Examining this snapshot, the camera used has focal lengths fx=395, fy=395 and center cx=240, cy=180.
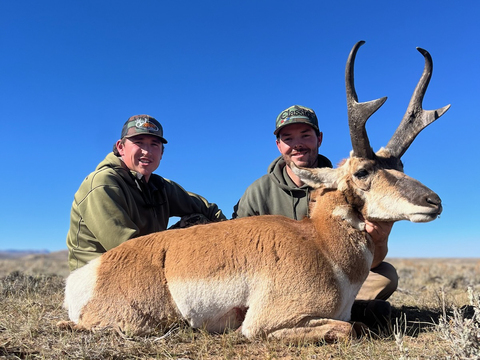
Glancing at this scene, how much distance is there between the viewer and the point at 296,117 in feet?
22.8

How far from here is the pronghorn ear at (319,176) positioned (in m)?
5.06

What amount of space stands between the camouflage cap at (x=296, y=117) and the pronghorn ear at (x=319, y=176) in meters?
2.00

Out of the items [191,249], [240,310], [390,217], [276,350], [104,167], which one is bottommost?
[276,350]

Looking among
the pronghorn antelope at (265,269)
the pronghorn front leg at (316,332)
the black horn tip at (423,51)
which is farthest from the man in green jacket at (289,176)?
the pronghorn front leg at (316,332)

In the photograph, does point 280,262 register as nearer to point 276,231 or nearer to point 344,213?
point 276,231

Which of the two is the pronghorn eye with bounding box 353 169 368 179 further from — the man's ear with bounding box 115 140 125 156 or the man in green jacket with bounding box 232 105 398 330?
the man's ear with bounding box 115 140 125 156

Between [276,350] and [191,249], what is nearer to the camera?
[276,350]

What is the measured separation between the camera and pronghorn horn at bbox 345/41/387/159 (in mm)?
4887

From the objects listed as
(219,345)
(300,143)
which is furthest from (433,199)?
(300,143)

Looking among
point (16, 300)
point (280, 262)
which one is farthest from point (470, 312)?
point (16, 300)

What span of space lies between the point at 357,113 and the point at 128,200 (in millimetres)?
3749

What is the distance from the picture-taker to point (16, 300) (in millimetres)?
6914

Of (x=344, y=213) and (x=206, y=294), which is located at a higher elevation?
(x=344, y=213)

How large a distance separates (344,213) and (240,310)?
170 centimetres
